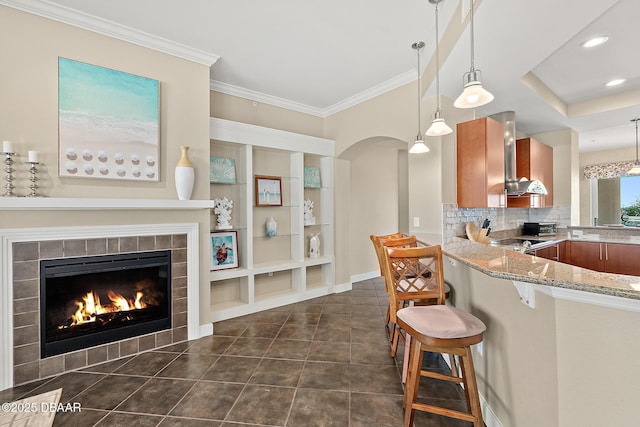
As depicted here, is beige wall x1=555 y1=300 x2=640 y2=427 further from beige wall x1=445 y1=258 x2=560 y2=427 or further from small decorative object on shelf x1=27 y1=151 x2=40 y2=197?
small decorative object on shelf x1=27 y1=151 x2=40 y2=197

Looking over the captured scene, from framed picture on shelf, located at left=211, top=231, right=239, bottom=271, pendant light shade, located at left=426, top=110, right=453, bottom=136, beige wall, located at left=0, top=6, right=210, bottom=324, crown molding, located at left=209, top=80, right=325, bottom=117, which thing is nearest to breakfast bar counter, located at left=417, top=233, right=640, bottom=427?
pendant light shade, located at left=426, top=110, right=453, bottom=136

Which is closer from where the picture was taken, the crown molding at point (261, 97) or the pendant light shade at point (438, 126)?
the pendant light shade at point (438, 126)

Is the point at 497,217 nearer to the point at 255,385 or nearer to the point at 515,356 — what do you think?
the point at 515,356

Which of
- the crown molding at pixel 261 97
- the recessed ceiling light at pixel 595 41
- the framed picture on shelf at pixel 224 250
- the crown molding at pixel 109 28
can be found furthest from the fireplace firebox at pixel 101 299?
the recessed ceiling light at pixel 595 41

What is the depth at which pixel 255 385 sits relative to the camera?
2160mm

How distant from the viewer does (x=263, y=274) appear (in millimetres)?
4066

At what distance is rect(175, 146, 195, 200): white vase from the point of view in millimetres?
2756

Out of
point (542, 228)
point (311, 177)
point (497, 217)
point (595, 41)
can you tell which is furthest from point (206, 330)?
point (542, 228)

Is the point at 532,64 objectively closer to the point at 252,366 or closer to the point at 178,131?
the point at 178,131

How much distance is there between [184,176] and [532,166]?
4.56 metres

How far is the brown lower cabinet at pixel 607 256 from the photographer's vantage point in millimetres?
3797

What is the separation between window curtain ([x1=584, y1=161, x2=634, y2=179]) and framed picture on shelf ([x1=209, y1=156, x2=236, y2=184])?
312 inches

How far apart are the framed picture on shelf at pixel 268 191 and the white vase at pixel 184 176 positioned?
120 cm

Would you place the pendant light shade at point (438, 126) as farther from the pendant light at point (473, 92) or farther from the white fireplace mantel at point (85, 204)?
the white fireplace mantel at point (85, 204)
